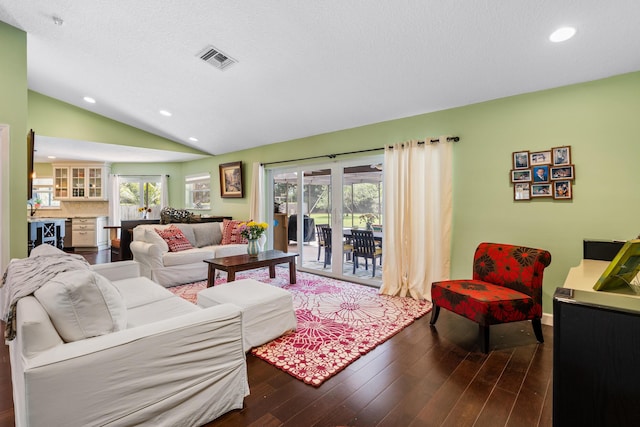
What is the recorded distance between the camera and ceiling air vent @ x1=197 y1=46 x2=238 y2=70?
117 inches

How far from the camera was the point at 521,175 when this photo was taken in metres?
3.08

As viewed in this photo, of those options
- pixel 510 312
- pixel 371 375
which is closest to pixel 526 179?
pixel 510 312

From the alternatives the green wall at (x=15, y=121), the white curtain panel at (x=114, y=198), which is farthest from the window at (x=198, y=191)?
the green wall at (x=15, y=121)

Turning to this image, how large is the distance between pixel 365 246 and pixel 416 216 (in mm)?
967

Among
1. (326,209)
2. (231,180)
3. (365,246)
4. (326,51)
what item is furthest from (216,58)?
(231,180)

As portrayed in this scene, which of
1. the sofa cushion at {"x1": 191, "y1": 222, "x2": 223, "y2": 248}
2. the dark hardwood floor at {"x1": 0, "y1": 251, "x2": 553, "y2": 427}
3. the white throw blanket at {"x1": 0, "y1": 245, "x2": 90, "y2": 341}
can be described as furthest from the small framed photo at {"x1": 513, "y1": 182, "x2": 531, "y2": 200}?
the sofa cushion at {"x1": 191, "y1": 222, "x2": 223, "y2": 248}

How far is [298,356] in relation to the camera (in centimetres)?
228

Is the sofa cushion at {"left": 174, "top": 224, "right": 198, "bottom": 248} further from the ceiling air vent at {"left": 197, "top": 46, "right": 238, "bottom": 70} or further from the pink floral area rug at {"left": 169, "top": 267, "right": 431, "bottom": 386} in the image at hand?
the ceiling air vent at {"left": 197, "top": 46, "right": 238, "bottom": 70}

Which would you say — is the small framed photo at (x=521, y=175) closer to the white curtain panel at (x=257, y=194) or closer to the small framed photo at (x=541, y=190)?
the small framed photo at (x=541, y=190)

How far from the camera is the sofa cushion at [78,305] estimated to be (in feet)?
4.32

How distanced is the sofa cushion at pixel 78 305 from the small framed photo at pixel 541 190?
3.69 m

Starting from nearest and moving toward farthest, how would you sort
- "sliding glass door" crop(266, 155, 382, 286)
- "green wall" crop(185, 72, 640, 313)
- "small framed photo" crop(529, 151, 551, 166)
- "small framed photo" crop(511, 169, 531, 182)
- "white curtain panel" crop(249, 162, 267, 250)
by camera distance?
"green wall" crop(185, 72, 640, 313) → "small framed photo" crop(529, 151, 551, 166) → "small framed photo" crop(511, 169, 531, 182) → "sliding glass door" crop(266, 155, 382, 286) → "white curtain panel" crop(249, 162, 267, 250)

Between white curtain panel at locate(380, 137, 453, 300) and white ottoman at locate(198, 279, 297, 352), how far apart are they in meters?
1.76

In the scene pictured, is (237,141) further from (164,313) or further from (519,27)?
(519,27)
